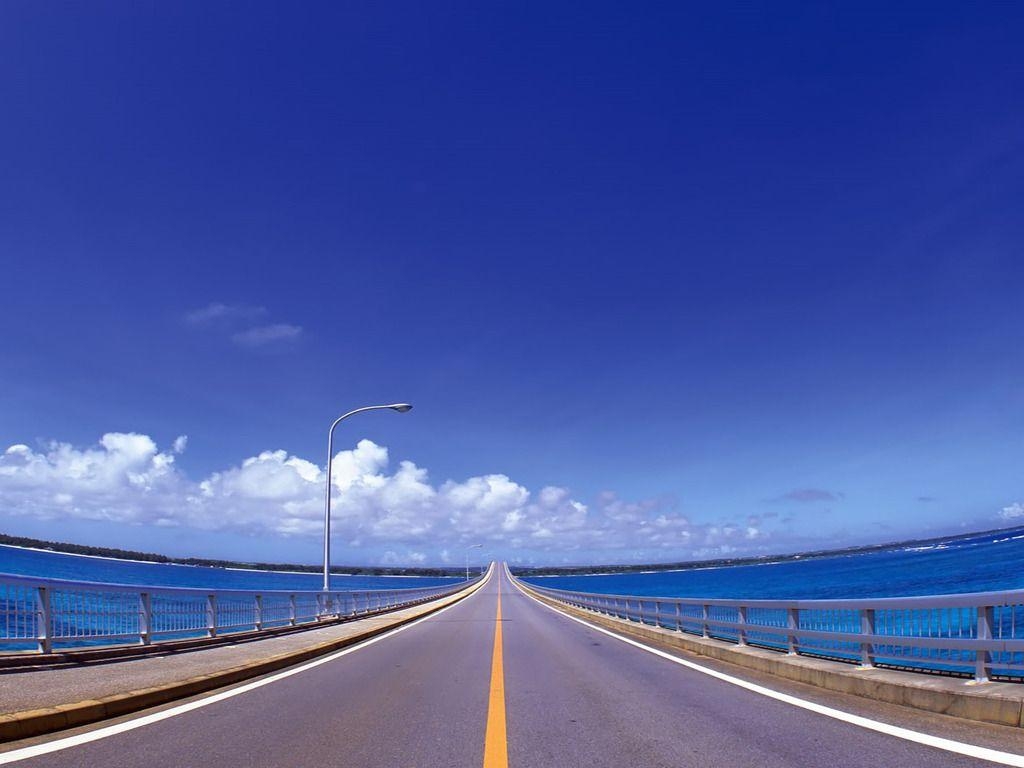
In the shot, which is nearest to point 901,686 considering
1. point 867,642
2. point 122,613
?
point 867,642

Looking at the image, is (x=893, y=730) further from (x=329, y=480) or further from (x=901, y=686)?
(x=329, y=480)

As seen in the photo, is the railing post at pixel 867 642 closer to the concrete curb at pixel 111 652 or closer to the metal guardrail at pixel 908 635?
the metal guardrail at pixel 908 635

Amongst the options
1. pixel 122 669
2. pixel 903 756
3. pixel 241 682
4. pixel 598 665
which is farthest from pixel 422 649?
pixel 903 756

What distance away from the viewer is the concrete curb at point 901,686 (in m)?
5.99

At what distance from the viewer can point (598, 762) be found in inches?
206

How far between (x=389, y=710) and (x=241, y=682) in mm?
3171

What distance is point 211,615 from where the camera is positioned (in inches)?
554

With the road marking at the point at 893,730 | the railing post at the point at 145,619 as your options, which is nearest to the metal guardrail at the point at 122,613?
the railing post at the point at 145,619

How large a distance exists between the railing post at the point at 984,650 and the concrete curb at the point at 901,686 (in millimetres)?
133

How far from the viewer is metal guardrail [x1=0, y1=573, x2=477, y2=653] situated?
9.57m

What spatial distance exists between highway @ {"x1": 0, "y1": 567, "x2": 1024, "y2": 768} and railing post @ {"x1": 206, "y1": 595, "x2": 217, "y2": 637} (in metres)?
4.71

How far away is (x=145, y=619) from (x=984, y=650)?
12542 mm

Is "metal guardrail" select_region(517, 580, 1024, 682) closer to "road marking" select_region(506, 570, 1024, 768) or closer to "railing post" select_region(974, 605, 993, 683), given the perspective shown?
"railing post" select_region(974, 605, 993, 683)

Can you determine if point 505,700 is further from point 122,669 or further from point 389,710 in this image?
point 122,669
